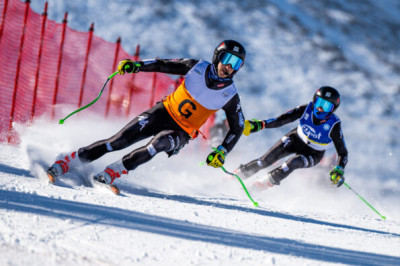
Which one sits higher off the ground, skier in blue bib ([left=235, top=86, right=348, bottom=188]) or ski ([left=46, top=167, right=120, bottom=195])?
skier in blue bib ([left=235, top=86, right=348, bottom=188])

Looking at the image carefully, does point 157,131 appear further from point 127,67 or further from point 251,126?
point 251,126

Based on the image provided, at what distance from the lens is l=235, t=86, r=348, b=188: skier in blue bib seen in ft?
18.4

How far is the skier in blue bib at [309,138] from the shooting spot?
5.59 m

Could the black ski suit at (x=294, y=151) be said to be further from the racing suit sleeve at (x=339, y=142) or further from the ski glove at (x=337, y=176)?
the ski glove at (x=337, y=176)

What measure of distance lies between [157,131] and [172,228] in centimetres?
174

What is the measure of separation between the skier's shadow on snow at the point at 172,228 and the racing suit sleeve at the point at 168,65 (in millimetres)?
1758

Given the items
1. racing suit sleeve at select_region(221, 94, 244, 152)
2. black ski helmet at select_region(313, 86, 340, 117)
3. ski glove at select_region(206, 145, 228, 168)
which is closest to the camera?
ski glove at select_region(206, 145, 228, 168)

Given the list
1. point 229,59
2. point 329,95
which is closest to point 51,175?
point 229,59

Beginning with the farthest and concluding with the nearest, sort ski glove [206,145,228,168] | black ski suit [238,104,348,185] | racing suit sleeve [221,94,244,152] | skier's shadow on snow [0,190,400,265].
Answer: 1. black ski suit [238,104,348,185]
2. racing suit sleeve [221,94,244,152]
3. ski glove [206,145,228,168]
4. skier's shadow on snow [0,190,400,265]

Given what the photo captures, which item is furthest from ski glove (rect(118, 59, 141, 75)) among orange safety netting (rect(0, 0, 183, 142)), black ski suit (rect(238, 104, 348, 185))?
orange safety netting (rect(0, 0, 183, 142))

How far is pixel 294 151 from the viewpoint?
19.7 feet

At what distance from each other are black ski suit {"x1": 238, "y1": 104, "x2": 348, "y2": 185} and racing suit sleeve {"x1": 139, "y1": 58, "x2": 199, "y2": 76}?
1.69m

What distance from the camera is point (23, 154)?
5.19 m

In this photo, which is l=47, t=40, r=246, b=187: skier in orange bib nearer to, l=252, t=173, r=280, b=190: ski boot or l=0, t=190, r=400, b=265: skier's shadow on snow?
l=0, t=190, r=400, b=265: skier's shadow on snow
